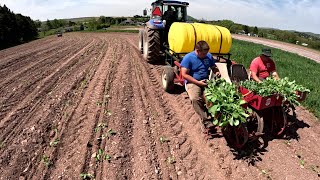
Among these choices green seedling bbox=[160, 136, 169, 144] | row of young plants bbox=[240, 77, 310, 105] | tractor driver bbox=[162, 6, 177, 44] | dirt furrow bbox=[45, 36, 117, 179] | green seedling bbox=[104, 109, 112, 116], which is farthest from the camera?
tractor driver bbox=[162, 6, 177, 44]

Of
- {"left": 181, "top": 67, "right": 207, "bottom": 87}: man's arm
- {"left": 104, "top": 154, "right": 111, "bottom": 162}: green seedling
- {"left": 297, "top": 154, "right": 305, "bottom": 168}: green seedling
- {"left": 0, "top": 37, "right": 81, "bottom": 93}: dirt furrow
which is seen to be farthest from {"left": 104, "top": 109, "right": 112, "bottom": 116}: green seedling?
{"left": 297, "top": 154, "right": 305, "bottom": 168}: green seedling

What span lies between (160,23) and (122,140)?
6413mm

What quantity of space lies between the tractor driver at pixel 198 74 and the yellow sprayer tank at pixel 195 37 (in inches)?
70.1

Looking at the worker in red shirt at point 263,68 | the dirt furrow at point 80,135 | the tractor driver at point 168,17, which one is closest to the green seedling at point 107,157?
the dirt furrow at point 80,135

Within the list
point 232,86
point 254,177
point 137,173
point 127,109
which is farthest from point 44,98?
point 254,177

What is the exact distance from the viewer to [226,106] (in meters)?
4.94

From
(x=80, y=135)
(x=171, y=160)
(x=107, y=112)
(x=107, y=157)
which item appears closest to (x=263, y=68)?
(x=171, y=160)

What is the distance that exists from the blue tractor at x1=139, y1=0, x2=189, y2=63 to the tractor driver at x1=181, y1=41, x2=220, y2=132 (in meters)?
4.35

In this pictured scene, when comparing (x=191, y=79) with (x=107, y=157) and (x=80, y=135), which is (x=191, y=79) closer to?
(x=107, y=157)

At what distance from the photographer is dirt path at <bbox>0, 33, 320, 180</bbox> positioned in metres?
4.82

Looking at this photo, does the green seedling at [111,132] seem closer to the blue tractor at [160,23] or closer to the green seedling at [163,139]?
the green seedling at [163,139]

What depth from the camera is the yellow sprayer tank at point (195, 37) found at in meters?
8.16

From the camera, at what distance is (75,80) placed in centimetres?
927

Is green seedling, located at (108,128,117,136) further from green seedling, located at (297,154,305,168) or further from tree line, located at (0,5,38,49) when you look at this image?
tree line, located at (0,5,38,49)
